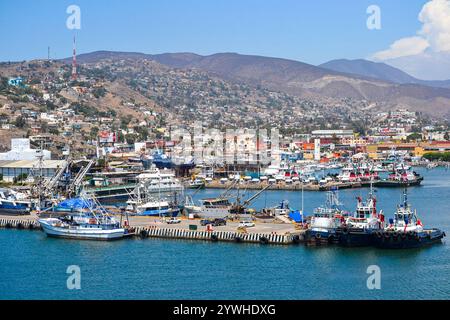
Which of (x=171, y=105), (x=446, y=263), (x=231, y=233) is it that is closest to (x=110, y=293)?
(x=231, y=233)

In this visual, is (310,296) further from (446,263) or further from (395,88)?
(395,88)

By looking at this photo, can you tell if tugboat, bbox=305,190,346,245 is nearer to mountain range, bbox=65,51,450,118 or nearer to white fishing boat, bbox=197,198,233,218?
white fishing boat, bbox=197,198,233,218

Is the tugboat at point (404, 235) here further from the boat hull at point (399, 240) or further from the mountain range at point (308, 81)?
the mountain range at point (308, 81)

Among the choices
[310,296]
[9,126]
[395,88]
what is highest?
[395,88]

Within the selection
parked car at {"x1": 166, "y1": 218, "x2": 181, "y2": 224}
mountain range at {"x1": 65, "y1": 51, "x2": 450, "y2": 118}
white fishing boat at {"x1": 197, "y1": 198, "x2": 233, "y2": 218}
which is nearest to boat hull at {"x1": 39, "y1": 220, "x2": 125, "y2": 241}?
parked car at {"x1": 166, "y1": 218, "x2": 181, "y2": 224}

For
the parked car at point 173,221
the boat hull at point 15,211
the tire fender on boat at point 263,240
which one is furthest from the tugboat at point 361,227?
the boat hull at point 15,211

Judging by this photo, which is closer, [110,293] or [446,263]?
[110,293]

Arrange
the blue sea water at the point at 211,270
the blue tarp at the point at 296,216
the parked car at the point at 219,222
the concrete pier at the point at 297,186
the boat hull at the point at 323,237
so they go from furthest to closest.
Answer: the concrete pier at the point at 297,186 < the blue tarp at the point at 296,216 < the parked car at the point at 219,222 < the boat hull at the point at 323,237 < the blue sea water at the point at 211,270
